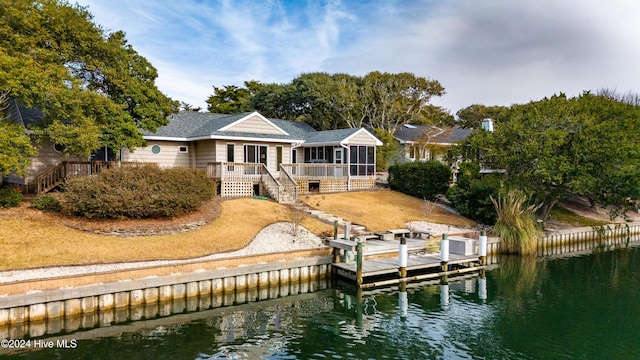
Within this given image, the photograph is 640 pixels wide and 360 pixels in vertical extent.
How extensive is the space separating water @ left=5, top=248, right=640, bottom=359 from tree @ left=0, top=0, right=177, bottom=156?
10.8 m

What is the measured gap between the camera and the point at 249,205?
71.0ft

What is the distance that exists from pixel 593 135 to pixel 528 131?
3.12 metres

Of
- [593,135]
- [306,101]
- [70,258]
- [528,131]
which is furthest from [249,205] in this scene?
[306,101]

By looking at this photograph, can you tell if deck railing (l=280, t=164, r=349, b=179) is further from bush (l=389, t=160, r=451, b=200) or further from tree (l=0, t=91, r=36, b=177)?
tree (l=0, t=91, r=36, b=177)

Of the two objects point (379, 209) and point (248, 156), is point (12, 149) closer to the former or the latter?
point (248, 156)

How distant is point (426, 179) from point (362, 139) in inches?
224

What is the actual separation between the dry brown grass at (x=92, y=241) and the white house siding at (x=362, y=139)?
534 inches

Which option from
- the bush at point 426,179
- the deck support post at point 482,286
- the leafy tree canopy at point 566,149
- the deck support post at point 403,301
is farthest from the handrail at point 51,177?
the leafy tree canopy at point 566,149

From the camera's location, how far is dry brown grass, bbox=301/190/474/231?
900 inches

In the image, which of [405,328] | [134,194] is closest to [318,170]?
[134,194]

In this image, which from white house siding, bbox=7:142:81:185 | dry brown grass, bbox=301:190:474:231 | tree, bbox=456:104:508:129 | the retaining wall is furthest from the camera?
tree, bbox=456:104:508:129

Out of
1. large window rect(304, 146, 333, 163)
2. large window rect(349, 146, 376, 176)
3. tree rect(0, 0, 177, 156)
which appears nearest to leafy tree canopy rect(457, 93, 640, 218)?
large window rect(349, 146, 376, 176)

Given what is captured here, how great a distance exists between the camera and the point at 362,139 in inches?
1230

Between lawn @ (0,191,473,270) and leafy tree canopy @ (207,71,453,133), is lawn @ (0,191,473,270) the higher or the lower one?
the lower one
